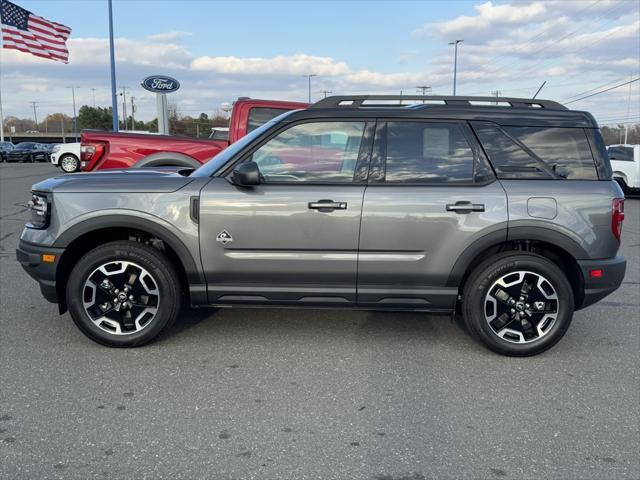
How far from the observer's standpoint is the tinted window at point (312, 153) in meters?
4.04

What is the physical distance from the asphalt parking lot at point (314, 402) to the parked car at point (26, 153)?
45.9m

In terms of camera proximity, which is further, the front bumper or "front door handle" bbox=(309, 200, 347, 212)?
the front bumper

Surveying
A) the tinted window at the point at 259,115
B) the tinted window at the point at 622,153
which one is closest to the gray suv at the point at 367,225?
the tinted window at the point at 259,115

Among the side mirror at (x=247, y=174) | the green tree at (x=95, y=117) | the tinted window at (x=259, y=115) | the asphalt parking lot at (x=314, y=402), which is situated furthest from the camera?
the green tree at (x=95, y=117)

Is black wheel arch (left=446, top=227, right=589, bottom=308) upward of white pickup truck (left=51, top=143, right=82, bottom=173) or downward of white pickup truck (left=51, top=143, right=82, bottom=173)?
downward

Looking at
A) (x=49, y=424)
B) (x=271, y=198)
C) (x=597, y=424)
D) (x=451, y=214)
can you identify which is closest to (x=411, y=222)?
(x=451, y=214)

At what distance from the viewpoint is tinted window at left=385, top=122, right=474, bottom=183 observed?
403cm

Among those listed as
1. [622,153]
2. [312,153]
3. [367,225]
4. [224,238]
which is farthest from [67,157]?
[367,225]

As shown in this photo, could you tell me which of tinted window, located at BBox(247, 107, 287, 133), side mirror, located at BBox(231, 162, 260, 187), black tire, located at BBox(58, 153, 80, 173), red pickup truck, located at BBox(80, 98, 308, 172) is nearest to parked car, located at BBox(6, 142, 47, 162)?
black tire, located at BBox(58, 153, 80, 173)

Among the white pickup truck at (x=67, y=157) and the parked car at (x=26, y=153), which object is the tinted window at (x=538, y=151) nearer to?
the white pickup truck at (x=67, y=157)

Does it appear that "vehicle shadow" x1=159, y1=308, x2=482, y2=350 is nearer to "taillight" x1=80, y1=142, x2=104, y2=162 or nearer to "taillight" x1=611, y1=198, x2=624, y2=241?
"taillight" x1=611, y1=198, x2=624, y2=241

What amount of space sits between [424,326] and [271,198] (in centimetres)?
186

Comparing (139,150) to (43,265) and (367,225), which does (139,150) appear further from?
(367,225)

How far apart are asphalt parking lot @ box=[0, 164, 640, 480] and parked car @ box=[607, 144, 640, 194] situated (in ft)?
44.0
